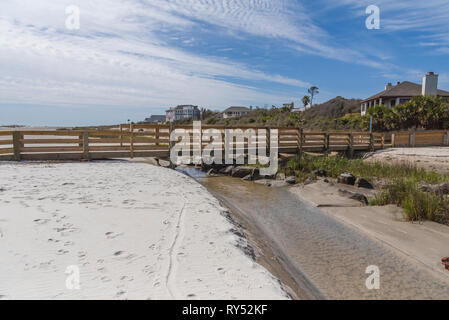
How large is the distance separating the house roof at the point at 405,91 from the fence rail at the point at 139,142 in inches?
712


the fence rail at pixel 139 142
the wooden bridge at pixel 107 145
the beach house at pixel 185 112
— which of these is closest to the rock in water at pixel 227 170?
the wooden bridge at pixel 107 145

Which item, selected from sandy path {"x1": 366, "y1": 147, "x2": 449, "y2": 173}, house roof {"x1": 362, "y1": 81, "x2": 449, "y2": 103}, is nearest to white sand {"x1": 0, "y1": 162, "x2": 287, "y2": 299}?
sandy path {"x1": 366, "y1": 147, "x2": 449, "y2": 173}

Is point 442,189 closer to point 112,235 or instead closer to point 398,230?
point 398,230

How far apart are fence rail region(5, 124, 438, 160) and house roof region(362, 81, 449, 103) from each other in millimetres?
18093

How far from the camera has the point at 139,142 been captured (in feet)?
46.9

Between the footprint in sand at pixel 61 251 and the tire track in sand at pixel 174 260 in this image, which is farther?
Answer: the footprint in sand at pixel 61 251

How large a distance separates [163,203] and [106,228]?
1.93 meters

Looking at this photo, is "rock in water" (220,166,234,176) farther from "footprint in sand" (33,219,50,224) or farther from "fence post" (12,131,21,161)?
"footprint in sand" (33,219,50,224)

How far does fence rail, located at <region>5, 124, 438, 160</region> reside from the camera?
39.7ft

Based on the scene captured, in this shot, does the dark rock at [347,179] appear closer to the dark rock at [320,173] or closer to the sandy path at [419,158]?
the dark rock at [320,173]

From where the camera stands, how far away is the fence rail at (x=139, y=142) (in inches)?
476

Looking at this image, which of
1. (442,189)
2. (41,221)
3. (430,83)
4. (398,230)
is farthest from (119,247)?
(430,83)

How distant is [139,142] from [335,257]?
11.5 meters
